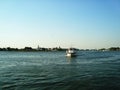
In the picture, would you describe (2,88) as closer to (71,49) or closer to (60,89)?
(60,89)

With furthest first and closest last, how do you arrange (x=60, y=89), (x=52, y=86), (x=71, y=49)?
(x=71, y=49), (x=52, y=86), (x=60, y=89)

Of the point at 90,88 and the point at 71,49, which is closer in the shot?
the point at 90,88

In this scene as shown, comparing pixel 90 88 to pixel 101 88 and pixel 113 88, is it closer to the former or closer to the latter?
pixel 101 88

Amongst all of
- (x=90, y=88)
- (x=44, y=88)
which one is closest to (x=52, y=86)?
(x=44, y=88)

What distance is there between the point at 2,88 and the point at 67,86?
7461 millimetres

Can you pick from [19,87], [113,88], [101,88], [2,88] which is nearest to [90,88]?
[101,88]

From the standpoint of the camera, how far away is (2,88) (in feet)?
67.9

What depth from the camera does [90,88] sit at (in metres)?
20.9

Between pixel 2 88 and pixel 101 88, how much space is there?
1117cm

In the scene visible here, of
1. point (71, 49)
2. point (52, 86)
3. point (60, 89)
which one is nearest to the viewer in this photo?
point (60, 89)

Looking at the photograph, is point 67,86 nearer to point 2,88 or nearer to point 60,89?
point 60,89

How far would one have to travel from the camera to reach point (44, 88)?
20875 millimetres

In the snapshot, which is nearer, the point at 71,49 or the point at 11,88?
the point at 11,88

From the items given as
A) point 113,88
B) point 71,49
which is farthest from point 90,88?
point 71,49
